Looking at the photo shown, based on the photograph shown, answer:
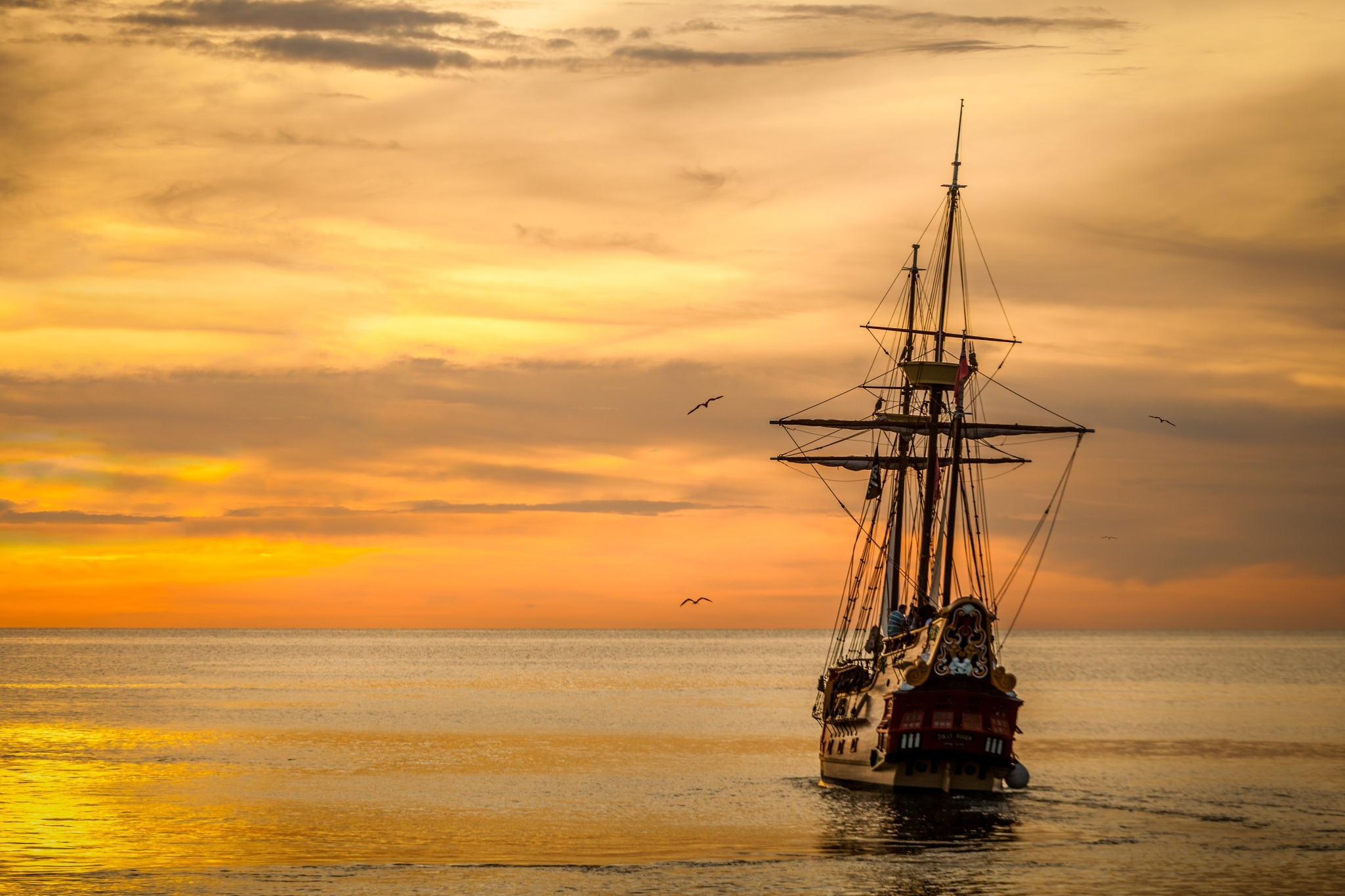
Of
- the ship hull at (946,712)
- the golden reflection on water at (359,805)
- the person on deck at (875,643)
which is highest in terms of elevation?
the person on deck at (875,643)

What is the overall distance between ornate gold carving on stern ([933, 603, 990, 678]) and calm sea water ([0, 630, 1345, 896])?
5168mm

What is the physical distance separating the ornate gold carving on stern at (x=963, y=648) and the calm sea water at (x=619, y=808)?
5.17 m

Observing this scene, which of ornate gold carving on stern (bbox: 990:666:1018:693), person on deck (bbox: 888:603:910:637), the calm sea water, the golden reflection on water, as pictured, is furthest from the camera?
person on deck (bbox: 888:603:910:637)

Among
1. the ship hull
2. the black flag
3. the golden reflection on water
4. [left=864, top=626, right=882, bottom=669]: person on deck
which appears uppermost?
the black flag

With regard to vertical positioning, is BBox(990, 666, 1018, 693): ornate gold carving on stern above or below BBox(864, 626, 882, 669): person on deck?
below

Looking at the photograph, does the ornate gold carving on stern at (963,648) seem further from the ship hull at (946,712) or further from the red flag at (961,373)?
the red flag at (961,373)

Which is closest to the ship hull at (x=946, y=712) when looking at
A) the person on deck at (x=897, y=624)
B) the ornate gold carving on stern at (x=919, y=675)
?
the ornate gold carving on stern at (x=919, y=675)

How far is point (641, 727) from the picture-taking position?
92812 millimetres

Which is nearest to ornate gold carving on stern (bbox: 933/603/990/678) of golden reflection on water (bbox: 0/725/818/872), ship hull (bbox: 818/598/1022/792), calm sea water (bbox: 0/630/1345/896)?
ship hull (bbox: 818/598/1022/792)

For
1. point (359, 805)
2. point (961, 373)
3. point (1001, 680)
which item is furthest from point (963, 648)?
point (359, 805)

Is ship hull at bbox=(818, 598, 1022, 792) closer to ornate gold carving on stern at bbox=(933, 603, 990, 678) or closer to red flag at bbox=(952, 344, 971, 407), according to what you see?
ornate gold carving on stern at bbox=(933, 603, 990, 678)

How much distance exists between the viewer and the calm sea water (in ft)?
122

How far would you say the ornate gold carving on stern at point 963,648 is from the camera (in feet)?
161

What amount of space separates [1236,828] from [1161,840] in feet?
16.6
